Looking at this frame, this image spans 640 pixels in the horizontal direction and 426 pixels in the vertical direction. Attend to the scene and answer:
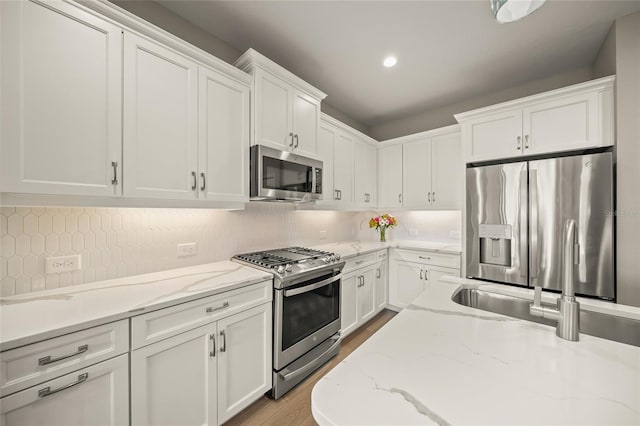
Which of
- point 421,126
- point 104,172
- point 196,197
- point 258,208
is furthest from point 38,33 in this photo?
point 421,126

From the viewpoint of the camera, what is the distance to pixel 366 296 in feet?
9.52

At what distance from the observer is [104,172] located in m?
1.33

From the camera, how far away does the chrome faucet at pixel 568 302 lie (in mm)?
800

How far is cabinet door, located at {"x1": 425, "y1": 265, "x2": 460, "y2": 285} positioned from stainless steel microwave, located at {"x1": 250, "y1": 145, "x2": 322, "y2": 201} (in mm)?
1630

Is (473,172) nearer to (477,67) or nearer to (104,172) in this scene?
(477,67)

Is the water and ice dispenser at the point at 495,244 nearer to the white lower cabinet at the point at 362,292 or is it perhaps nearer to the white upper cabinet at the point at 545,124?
the white upper cabinet at the point at 545,124

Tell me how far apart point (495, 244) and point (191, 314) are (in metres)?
2.59

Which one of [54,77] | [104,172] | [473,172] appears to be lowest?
[104,172]

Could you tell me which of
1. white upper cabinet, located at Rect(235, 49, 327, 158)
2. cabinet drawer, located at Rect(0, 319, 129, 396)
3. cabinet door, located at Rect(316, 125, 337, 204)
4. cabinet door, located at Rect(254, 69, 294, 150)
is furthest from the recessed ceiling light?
cabinet drawer, located at Rect(0, 319, 129, 396)

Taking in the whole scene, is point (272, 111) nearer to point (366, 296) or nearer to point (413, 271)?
point (366, 296)

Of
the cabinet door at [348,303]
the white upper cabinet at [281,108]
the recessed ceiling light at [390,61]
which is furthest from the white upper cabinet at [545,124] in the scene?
the cabinet door at [348,303]

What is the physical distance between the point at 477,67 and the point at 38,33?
10.6ft

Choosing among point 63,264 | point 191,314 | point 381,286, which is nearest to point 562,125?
point 381,286

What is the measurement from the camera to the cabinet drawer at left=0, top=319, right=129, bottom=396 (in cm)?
90
